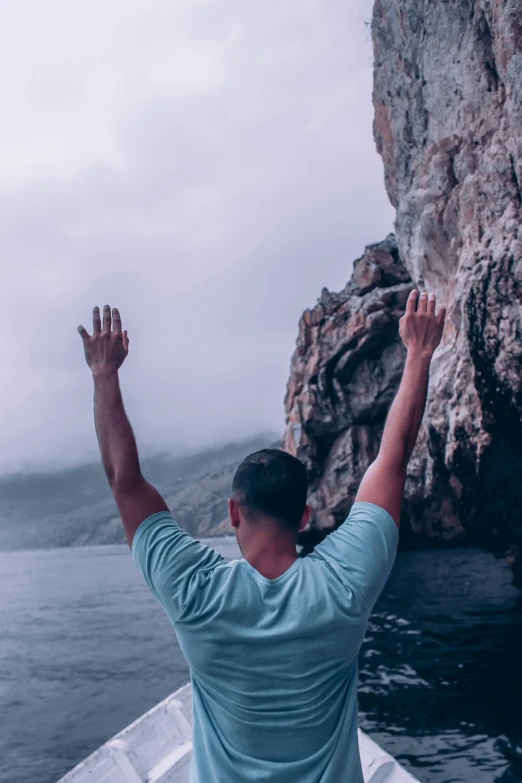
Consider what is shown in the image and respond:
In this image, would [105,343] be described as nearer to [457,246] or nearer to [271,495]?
[271,495]

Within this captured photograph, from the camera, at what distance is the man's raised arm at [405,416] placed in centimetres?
196

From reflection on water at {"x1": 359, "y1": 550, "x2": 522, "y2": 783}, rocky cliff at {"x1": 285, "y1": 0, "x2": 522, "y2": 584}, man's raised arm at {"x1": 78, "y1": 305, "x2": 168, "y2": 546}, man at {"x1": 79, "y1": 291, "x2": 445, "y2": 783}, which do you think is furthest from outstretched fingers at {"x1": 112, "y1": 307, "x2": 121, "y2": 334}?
rocky cliff at {"x1": 285, "y1": 0, "x2": 522, "y2": 584}

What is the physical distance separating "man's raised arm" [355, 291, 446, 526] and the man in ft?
0.04

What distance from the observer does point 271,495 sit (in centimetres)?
196

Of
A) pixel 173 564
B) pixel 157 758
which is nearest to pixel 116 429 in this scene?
pixel 173 564

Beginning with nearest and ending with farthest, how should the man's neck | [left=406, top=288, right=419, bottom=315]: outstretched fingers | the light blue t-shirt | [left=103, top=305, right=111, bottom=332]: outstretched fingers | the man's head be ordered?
1. the light blue t-shirt
2. the man's neck
3. the man's head
4. [left=103, top=305, right=111, bottom=332]: outstretched fingers
5. [left=406, top=288, right=419, bottom=315]: outstretched fingers

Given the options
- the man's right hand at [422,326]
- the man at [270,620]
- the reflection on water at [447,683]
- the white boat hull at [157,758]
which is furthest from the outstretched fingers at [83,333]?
the reflection on water at [447,683]

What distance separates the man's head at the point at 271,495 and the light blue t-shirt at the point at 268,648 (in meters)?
0.20

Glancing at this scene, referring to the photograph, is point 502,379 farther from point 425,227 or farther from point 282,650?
point 282,650

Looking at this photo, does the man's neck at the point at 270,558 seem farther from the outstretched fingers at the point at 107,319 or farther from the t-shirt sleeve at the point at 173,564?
the outstretched fingers at the point at 107,319

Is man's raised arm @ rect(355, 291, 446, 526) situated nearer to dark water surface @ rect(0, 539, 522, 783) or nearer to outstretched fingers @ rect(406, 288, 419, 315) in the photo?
outstretched fingers @ rect(406, 288, 419, 315)

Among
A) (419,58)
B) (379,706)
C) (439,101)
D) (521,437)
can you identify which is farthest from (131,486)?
(419,58)

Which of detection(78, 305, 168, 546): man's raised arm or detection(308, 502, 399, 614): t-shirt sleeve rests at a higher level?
detection(78, 305, 168, 546): man's raised arm

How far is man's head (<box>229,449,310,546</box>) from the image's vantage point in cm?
195
